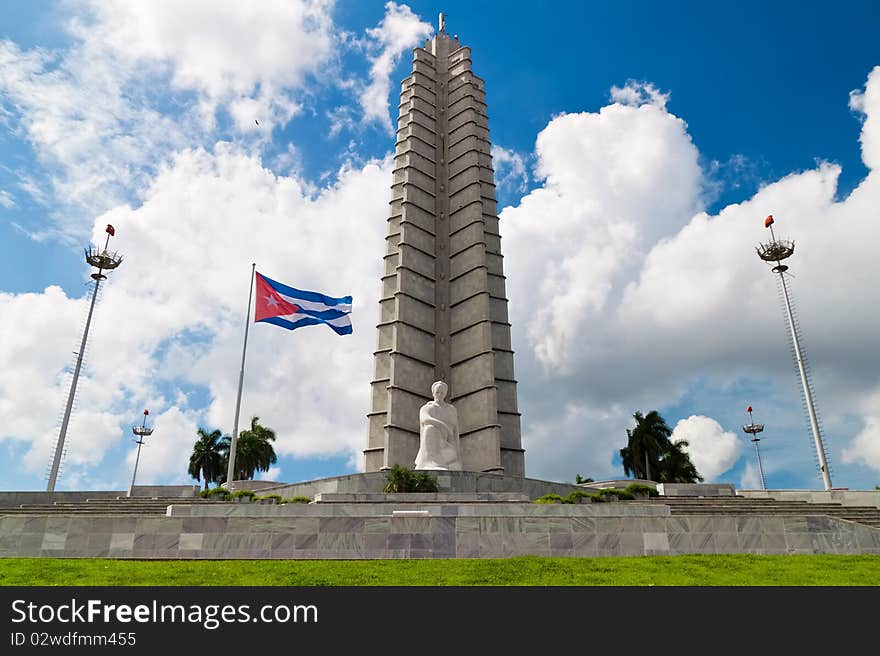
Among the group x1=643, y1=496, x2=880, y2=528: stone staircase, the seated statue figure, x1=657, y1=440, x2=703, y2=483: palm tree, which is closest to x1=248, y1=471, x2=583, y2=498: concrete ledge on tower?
the seated statue figure

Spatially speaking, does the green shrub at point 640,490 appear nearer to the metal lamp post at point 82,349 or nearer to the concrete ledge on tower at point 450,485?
the concrete ledge on tower at point 450,485

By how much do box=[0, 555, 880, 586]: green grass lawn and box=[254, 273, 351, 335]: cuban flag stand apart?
1617cm

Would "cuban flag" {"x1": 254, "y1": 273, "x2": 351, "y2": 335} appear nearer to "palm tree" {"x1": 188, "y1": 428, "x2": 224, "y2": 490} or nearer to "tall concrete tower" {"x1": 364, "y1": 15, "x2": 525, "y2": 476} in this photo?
"tall concrete tower" {"x1": 364, "y1": 15, "x2": 525, "y2": 476}

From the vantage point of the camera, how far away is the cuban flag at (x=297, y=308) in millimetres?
28000

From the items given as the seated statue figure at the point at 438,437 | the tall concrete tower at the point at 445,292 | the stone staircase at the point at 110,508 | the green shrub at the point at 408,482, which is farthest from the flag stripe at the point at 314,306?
the stone staircase at the point at 110,508

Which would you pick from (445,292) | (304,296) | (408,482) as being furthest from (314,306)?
(445,292)

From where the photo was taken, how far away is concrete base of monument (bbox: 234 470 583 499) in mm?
23938

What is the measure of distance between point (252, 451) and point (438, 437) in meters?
33.8

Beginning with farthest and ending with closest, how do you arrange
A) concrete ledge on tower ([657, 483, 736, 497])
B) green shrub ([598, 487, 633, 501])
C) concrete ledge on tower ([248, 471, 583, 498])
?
1. concrete ledge on tower ([657, 483, 736, 497])
2. green shrub ([598, 487, 633, 501])
3. concrete ledge on tower ([248, 471, 583, 498])

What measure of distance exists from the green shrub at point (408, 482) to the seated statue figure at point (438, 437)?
4.26 ft

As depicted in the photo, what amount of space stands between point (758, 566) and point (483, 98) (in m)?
41.3
